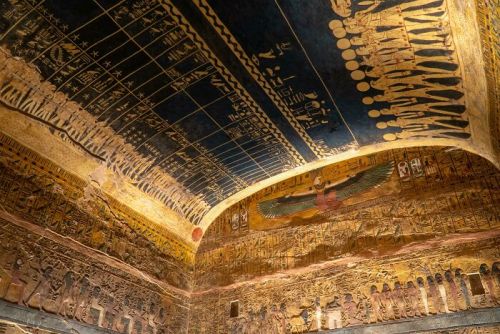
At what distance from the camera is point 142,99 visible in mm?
5543

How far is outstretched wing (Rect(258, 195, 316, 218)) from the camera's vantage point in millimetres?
7116

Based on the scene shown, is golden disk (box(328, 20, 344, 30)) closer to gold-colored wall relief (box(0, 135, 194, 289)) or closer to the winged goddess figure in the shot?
the winged goddess figure

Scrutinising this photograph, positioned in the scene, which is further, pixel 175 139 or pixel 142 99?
pixel 175 139

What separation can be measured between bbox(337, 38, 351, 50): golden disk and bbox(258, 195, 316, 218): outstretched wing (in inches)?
119

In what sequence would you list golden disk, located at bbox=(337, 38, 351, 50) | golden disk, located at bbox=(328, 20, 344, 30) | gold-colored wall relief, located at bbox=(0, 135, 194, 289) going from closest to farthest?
golden disk, located at bbox=(328, 20, 344, 30), golden disk, located at bbox=(337, 38, 351, 50), gold-colored wall relief, located at bbox=(0, 135, 194, 289)

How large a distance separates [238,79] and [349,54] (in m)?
1.42

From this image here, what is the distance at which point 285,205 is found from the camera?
732cm

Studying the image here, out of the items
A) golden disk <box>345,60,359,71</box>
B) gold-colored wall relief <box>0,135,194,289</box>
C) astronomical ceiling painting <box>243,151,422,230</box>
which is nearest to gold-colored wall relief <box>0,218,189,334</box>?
gold-colored wall relief <box>0,135,194,289</box>

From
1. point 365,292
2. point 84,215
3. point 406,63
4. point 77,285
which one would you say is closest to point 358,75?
point 406,63

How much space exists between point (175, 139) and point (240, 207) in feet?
7.18

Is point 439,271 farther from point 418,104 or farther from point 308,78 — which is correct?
point 308,78

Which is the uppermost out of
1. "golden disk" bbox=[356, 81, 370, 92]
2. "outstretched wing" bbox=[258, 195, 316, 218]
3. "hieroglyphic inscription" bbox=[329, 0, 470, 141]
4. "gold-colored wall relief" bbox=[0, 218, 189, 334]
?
"golden disk" bbox=[356, 81, 370, 92]

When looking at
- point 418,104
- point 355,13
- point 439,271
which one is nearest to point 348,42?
point 355,13

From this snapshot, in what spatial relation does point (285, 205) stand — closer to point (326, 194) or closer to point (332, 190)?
point (326, 194)
